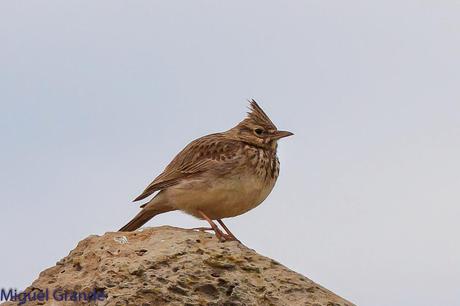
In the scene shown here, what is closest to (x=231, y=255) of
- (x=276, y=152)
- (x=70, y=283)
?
(x=70, y=283)

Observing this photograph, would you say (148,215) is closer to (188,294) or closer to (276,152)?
(276,152)

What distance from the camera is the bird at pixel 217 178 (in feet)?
45.3

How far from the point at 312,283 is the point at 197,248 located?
139 cm

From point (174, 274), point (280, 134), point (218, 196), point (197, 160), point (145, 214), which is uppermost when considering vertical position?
point (280, 134)

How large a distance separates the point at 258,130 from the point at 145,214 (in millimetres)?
2363

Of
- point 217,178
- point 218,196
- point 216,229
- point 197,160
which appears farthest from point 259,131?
point 216,229

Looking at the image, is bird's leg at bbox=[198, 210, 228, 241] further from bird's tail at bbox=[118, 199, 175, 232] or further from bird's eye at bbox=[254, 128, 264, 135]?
bird's eye at bbox=[254, 128, 264, 135]

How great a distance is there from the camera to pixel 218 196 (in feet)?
45.2

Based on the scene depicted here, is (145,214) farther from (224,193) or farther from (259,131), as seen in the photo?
(259,131)

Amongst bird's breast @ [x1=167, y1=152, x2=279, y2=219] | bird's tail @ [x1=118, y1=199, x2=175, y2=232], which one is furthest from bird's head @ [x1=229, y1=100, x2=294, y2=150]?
bird's tail @ [x1=118, y1=199, x2=175, y2=232]

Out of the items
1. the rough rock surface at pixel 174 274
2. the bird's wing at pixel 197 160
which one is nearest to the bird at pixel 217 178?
the bird's wing at pixel 197 160

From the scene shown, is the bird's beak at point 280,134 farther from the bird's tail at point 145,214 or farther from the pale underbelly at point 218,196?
the bird's tail at point 145,214

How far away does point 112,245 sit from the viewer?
36.0ft

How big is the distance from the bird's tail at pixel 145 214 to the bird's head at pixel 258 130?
1.75 meters
